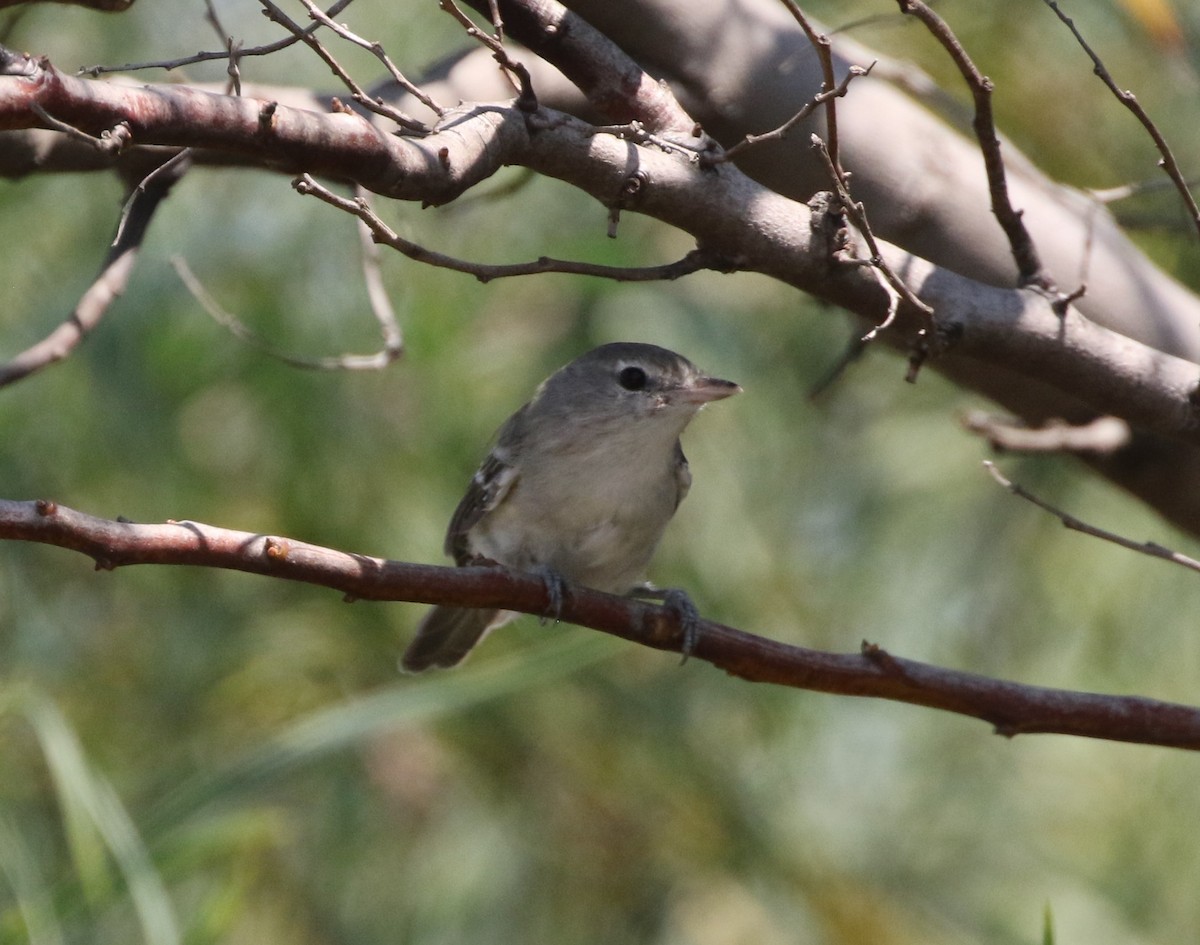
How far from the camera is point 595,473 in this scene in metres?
2.90

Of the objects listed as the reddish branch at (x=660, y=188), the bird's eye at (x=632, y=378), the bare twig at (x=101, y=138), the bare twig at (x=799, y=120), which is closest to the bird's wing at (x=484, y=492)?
the bird's eye at (x=632, y=378)

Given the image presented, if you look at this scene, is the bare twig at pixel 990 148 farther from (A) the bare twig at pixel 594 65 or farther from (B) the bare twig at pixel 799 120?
(A) the bare twig at pixel 594 65

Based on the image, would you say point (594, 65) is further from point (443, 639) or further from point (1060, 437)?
point (443, 639)

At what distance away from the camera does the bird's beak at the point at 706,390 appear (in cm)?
274

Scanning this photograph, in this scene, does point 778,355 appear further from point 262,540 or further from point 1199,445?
point 262,540

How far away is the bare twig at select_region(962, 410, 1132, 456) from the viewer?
2.71m

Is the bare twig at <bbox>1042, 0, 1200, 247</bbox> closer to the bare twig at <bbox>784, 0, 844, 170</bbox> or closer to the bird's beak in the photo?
the bare twig at <bbox>784, 0, 844, 170</bbox>

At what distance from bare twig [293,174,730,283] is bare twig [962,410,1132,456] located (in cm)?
114

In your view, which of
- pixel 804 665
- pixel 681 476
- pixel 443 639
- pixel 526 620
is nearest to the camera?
pixel 804 665

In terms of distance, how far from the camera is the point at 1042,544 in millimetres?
4168

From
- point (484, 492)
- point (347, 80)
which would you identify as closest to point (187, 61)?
point (347, 80)

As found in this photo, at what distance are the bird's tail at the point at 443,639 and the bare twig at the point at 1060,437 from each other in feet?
3.86

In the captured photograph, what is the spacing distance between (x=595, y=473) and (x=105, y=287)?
103 centimetres

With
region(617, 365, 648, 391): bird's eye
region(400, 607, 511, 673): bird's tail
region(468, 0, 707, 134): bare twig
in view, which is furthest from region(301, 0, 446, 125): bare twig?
region(400, 607, 511, 673): bird's tail
